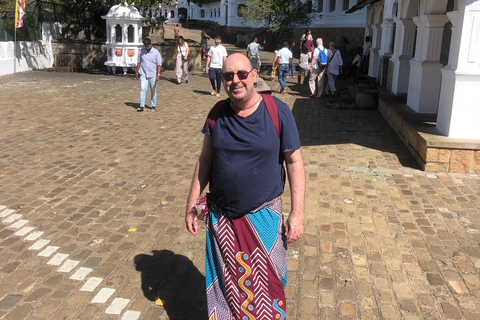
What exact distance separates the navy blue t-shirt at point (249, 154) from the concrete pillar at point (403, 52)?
9.46 m

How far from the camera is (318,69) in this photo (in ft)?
46.7

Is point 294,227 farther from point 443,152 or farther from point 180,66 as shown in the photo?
point 180,66

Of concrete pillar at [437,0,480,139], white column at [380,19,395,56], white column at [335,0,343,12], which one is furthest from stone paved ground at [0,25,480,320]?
white column at [335,0,343,12]

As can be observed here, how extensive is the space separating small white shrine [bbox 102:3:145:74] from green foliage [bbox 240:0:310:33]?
8.68m

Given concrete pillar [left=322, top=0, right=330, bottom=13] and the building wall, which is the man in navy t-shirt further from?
concrete pillar [left=322, top=0, right=330, bottom=13]

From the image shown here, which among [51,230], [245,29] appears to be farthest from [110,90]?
[245,29]

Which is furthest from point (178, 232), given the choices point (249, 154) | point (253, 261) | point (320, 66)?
point (320, 66)

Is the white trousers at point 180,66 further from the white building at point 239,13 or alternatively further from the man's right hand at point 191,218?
the man's right hand at point 191,218

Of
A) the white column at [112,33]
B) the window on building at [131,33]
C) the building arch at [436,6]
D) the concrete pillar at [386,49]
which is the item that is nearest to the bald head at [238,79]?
the building arch at [436,6]

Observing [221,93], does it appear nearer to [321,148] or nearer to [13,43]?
[321,148]

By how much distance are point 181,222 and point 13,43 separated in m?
16.3

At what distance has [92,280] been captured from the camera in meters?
3.97

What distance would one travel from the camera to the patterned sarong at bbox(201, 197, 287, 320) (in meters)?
2.78

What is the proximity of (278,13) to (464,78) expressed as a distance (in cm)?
2181
